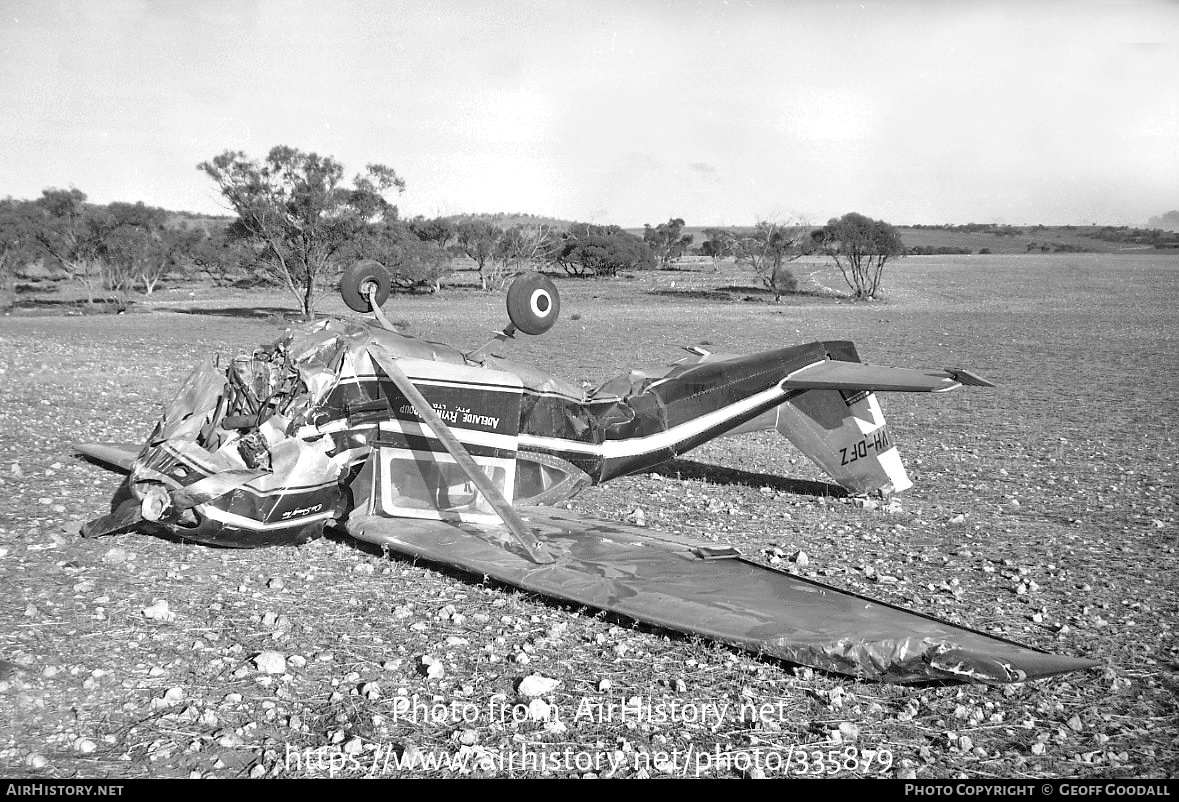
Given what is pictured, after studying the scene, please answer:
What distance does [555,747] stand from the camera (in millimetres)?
4750

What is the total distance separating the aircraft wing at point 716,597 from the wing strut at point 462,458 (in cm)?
15

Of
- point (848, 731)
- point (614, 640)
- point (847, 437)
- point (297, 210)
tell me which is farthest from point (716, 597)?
point (297, 210)

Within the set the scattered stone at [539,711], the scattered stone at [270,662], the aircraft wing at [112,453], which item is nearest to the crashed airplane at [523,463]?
the aircraft wing at [112,453]

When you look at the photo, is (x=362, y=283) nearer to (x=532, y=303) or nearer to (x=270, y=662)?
(x=532, y=303)

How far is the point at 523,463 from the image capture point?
328 inches

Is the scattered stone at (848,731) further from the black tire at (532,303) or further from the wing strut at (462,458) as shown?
the black tire at (532,303)

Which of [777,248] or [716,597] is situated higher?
[777,248]

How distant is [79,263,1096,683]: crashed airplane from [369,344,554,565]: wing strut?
2 centimetres

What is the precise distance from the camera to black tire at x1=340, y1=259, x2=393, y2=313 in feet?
30.9

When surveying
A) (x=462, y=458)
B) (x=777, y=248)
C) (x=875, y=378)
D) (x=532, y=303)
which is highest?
(x=777, y=248)

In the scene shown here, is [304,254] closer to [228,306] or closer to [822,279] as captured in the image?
[228,306]

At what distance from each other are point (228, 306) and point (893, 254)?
41160mm

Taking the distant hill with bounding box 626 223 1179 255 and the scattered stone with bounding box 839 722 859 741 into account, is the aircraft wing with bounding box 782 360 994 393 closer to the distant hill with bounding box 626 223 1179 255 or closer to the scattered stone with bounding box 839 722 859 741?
the scattered stone with bounding box 839 722 859 741

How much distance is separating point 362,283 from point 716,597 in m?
5.64
